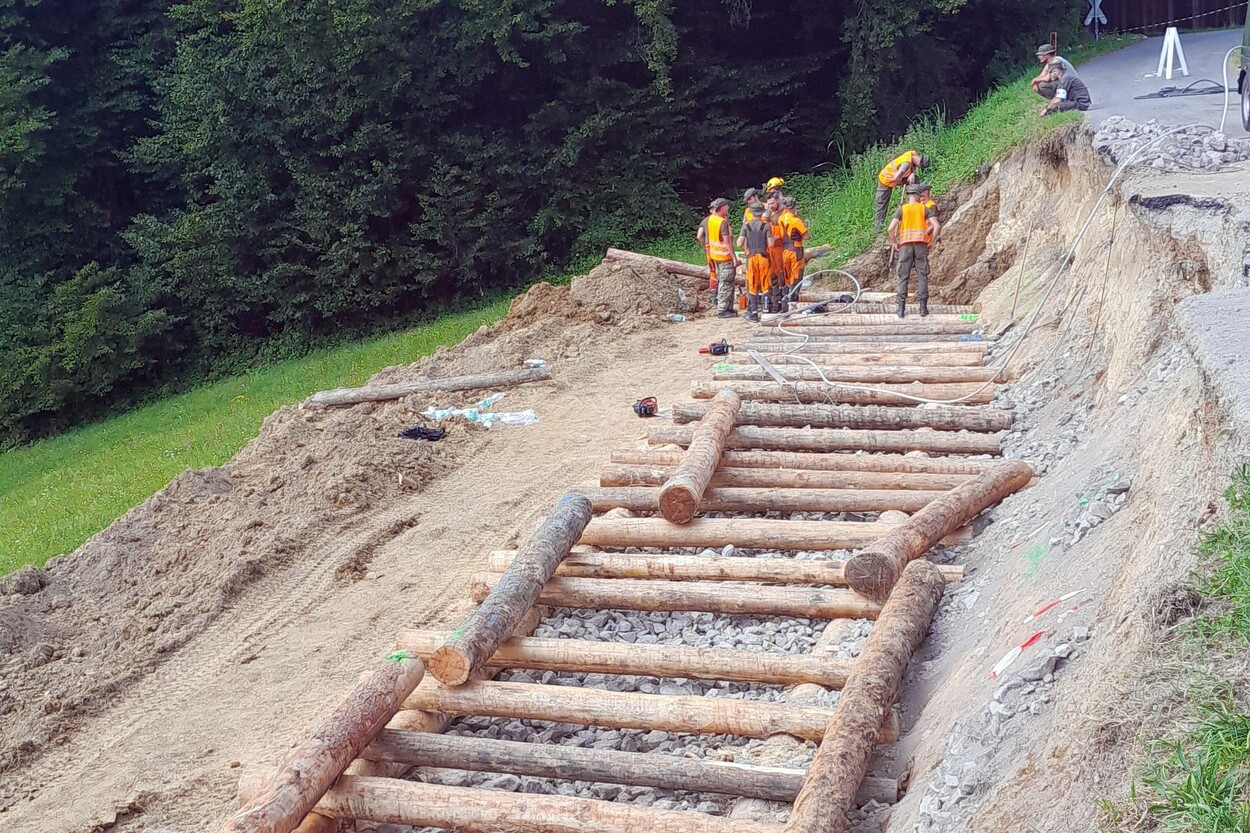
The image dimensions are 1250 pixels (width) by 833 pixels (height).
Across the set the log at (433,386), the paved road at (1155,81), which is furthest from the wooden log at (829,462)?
the paved road at (1155,81)

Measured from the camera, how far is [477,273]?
25.5 m

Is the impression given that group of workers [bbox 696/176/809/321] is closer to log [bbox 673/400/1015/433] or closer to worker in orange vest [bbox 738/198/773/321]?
worker in orange vest [bbox 738/198/773/321]

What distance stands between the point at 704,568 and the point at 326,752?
3014 millimetres

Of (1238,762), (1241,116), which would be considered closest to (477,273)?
(1241,116)

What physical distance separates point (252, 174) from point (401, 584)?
17476mm

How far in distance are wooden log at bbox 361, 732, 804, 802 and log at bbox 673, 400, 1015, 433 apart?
16.7ft

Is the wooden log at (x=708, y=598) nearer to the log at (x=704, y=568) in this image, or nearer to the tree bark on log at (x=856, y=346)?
the log at (x=704, y=568)

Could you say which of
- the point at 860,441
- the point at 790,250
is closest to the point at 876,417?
the point at 860,441

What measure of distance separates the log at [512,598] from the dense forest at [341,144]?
1757cm

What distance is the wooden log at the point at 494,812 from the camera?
16.7 feet

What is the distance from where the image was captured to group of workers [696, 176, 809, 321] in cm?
1644

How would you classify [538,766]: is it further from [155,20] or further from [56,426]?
[155,20]

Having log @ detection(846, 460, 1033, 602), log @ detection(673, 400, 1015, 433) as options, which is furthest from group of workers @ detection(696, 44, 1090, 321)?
log @ detection(846, 460, 1033, 602)

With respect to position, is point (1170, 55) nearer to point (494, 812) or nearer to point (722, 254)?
point (722, 254)
